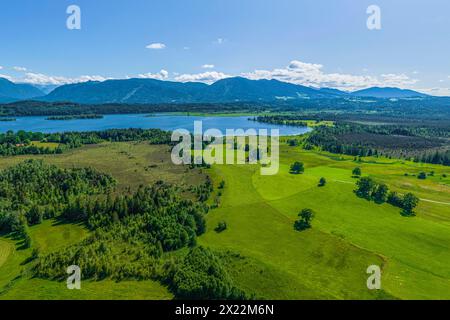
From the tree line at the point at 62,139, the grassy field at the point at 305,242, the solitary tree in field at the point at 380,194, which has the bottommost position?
the grassy field at the point at 305,242

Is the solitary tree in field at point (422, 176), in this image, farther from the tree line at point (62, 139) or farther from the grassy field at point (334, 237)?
the tree line at point (62, 139)

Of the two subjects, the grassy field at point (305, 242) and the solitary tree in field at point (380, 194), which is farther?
the solitary tree in field at point (380, 194)

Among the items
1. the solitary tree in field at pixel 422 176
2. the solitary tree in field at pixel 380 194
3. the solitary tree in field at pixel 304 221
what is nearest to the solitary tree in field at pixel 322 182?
the solitary tree in field at pixel 380 194

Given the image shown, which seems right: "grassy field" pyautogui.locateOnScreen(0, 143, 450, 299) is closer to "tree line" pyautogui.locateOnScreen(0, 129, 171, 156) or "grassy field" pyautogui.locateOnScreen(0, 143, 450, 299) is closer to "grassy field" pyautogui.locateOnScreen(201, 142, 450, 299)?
"grassy field" pyautogui.locateOnScreen(201, 142, 450, 299)

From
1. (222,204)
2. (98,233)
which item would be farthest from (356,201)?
(98,233)

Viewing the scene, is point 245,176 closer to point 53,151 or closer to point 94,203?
point 94,203

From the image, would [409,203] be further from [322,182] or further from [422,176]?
[422,176]
